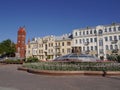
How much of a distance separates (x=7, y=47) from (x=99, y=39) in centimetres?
4367

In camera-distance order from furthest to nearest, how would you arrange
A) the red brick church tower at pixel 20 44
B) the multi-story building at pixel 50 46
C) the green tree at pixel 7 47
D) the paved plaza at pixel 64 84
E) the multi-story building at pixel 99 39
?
the red brick church tower at pixel 20 44 < the green tree at pixel 7 47 < the multi-story building at pixel 50 46 < the multi-story building at pixel 99 39 < the paved plaza at pixel 64 84

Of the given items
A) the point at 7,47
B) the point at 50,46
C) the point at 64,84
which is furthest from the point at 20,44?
the point at 64,84

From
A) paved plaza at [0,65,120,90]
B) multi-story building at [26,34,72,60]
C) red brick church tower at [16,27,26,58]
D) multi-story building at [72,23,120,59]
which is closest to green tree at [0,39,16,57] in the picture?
red brick church tower at [16,27,26,58]

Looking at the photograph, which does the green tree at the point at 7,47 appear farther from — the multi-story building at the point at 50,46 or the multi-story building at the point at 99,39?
the multi-story building at the point at 99,39

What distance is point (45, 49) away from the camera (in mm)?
76688

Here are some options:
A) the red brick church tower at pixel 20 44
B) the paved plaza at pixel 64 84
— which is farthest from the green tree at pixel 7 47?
the paved plaza at pixel 64 84

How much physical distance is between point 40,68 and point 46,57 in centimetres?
5537

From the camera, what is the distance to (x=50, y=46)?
75.3 metres

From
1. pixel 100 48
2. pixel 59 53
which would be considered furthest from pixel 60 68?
pixel 59 53

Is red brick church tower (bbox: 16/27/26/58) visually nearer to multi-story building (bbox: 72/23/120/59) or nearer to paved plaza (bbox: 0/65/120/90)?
multi-story building (bbox: 72/23/120/59)

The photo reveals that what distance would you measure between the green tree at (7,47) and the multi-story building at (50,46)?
828 cm

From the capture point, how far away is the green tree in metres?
85.0

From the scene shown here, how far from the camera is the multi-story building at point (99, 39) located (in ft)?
200

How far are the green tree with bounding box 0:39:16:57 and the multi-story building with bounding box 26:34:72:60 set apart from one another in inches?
326
